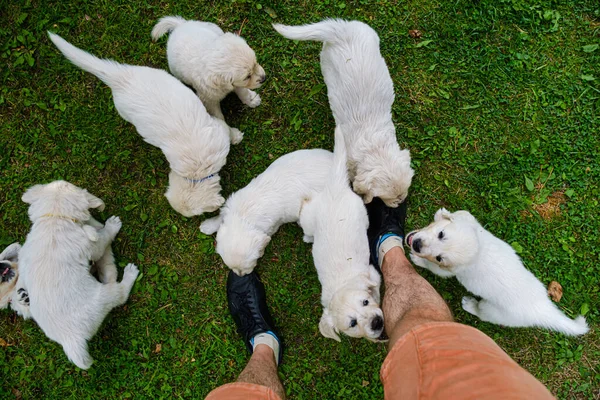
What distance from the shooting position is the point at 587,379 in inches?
159

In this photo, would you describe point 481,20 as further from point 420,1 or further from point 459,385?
point 459,385

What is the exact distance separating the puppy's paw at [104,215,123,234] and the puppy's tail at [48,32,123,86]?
148 centimetres

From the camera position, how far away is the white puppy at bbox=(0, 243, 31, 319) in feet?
12.1

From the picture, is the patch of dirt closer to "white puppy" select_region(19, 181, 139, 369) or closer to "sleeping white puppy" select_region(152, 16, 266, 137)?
"sleeping white puppy" select_region(152, 16, 266, 137)

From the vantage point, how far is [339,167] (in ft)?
10.8

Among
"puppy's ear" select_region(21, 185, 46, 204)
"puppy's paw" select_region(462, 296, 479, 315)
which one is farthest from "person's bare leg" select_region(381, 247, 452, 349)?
"puppy's ear" select_region(21, 185, 46, 204)

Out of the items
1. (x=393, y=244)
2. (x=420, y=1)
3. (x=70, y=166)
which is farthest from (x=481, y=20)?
(x=70, y=166)

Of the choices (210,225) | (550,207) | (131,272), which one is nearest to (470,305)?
(550,207)

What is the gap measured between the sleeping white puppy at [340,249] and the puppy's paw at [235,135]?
120cm

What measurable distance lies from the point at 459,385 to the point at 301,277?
2.33 meters

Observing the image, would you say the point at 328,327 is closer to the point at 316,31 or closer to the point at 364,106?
the point at 364,106

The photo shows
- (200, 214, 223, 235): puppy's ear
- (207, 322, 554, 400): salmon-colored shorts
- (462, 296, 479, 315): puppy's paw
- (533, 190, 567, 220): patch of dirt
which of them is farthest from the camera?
(533, 190, 567, 220): patch of dirt

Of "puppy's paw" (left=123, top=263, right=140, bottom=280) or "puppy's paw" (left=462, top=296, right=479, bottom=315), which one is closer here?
"puppy's paw" (left=462, top=296, right=479, bottom=315)

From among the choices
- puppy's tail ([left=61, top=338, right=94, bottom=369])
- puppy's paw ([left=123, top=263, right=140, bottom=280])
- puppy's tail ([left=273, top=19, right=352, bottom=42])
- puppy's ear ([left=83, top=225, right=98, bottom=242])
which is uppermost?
puppy's tail ([left=273, top=19, right=352, bottom=42])
